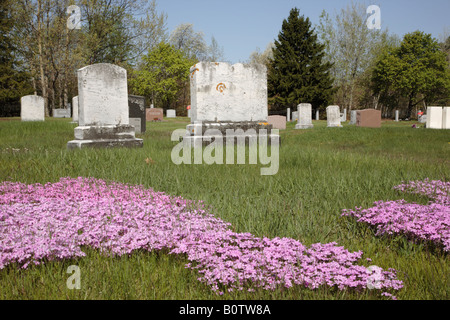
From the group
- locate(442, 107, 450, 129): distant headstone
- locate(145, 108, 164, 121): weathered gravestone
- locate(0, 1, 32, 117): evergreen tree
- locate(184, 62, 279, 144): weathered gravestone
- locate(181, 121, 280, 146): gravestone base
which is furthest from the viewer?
locate(0, 1, 32, 117): evergreen tree

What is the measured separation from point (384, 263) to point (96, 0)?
36552mm

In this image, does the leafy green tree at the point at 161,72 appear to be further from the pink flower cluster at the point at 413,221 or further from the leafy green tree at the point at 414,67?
the pink flower cluster at the point at 413,221

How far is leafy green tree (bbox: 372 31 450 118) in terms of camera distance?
45125mm

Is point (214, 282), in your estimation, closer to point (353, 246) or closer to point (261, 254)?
point (261, 254)

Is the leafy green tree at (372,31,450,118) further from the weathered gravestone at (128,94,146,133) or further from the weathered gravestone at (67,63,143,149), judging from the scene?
the weathered gravestone at (67,63,143,149)

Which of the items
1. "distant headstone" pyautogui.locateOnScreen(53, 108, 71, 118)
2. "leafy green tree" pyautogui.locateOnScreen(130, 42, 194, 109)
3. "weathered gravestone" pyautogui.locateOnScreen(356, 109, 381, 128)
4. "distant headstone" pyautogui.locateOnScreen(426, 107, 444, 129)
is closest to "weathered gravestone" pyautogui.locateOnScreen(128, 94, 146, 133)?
"weathered gravestone" pyautogui.locateOnScreen(356, 109, 381, 128)

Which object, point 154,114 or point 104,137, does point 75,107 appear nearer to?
point 154,114

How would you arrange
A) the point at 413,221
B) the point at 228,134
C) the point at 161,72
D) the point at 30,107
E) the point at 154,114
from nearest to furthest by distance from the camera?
the point at 413,221
the point at 228,134
the point at 30,107
the point at 154,114
the point at 161,72

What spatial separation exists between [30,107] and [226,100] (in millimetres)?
17645

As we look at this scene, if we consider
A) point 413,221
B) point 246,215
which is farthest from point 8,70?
point 413,221

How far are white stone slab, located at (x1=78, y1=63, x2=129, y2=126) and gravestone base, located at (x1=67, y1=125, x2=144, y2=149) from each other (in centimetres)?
14

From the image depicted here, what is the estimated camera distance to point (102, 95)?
29.0 ft

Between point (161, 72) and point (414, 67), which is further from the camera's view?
point (161, 72)

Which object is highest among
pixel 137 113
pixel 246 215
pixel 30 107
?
pixel 30 107
